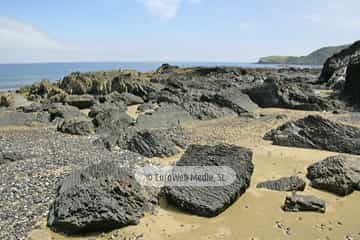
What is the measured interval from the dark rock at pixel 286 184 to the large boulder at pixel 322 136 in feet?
10.6

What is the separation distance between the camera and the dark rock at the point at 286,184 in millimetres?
8195

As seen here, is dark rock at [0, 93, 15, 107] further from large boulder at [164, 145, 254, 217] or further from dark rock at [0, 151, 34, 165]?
large boulder at [164, 145, 254, 217]

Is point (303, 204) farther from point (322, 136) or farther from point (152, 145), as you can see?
point (152, 145)

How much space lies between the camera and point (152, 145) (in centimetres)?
1108

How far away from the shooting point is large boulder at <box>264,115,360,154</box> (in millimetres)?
11016

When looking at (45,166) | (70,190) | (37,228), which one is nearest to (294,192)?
(70,190)

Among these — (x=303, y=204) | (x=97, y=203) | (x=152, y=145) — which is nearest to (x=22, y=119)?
(x=152, y=145)

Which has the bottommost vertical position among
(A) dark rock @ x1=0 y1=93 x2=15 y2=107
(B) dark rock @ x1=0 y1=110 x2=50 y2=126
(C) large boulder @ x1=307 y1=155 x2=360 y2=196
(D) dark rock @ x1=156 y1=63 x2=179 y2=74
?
(D) dark rock @ x1=156 y1=63 x2=179 y2=74

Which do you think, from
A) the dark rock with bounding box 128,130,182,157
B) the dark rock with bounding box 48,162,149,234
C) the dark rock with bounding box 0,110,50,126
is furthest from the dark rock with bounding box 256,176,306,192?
the dark rock with bounding box 0,110,50,126

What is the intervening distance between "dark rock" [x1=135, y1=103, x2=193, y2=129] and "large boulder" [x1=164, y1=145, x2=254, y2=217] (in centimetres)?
725

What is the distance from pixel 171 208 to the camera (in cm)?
738

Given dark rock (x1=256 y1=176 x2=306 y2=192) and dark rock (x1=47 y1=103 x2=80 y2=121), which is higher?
dark rock (x1=256 y1=176 x2=306 y2=192)

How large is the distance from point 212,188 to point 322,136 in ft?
18.0

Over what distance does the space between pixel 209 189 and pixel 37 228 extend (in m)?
3.23
